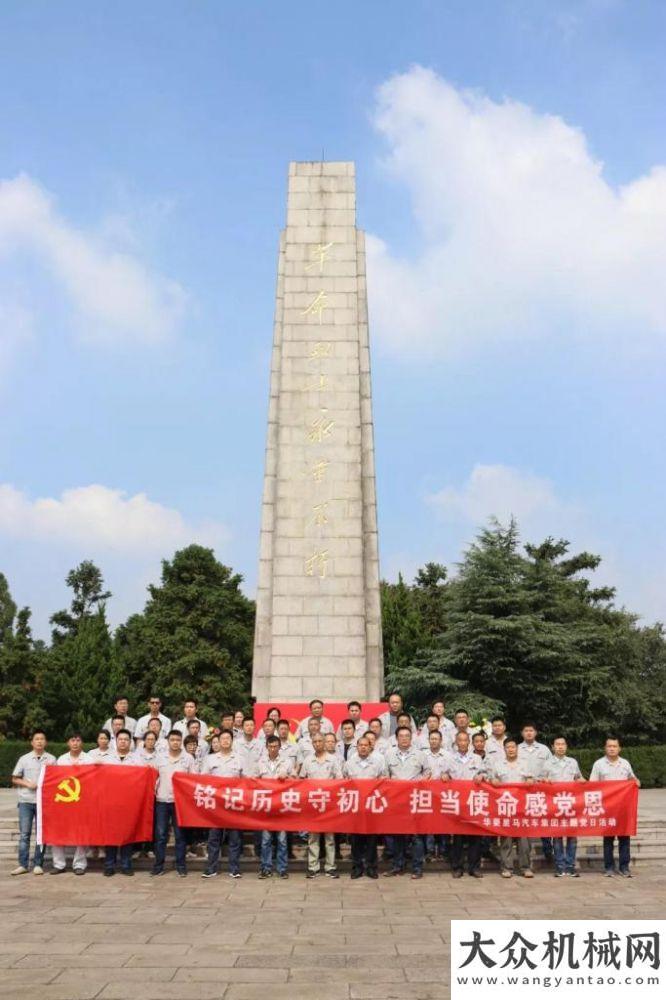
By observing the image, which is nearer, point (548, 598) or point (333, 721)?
point (333, 721)

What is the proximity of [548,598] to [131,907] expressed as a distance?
16848mm

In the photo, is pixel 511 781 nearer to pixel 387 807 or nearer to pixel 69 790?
pixel 387 807

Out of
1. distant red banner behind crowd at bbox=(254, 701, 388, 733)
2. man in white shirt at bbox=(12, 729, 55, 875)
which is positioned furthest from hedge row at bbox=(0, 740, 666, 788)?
man in white shirt at bbox=(12, 729, 55, 875)

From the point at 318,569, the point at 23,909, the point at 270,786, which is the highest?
the point at 318,569

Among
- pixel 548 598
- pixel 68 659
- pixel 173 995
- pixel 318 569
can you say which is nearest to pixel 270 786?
pixel 173 995

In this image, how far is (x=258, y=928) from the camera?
621 cm

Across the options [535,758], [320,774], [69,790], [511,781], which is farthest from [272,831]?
[535,758]

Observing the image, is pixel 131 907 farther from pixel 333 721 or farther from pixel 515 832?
pixel 333 721

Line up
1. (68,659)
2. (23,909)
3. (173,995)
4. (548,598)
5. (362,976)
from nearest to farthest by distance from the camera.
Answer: (173,995) < (362,976) < (23,909) < (548,598) < (68,659)

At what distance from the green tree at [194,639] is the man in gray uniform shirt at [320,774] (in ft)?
61.0

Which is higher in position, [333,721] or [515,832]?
[333,721]

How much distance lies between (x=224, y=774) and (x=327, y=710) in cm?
443

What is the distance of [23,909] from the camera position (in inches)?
273

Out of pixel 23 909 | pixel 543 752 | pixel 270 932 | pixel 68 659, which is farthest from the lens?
pixel 68 659
